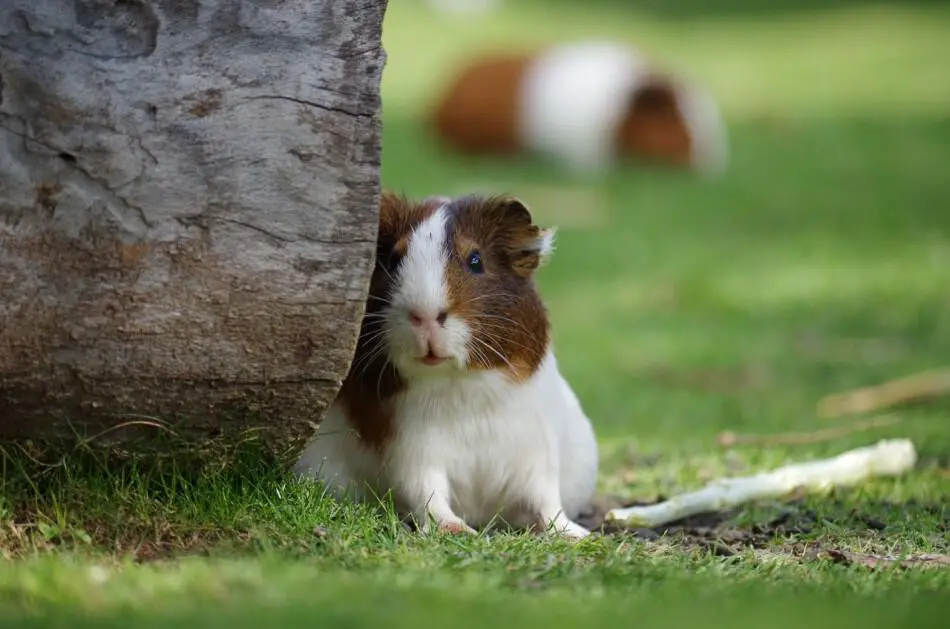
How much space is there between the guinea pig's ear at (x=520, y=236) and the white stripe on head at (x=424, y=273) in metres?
0.24

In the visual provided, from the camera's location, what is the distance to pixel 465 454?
4.88m

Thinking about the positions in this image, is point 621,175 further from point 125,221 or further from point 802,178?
point 125,221

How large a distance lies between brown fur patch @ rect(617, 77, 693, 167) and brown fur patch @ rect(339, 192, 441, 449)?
9.48m

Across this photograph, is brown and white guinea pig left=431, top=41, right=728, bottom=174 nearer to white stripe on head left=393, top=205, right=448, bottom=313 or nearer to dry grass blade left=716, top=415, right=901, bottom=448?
dry grass blade left=716, top=415, right=901, bottom=448

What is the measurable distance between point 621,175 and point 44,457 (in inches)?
412

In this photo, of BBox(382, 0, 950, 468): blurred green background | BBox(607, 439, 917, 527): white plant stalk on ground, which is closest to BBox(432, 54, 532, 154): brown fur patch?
BBox(382, 0, 950, 468): blurred green background

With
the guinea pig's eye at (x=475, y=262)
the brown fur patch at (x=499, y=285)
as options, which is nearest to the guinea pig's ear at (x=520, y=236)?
the brown fur patch at (x=499, y=285)

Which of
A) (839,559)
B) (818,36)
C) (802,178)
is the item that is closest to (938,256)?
(802,178)

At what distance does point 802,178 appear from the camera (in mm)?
13633

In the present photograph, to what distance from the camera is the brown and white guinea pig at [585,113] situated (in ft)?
46.7

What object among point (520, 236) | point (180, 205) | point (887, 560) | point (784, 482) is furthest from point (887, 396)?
point (180, 205)

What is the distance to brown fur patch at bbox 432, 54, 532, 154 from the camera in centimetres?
1485

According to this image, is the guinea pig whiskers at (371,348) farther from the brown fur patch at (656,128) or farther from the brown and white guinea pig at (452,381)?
the brown fur patch at (656,128)

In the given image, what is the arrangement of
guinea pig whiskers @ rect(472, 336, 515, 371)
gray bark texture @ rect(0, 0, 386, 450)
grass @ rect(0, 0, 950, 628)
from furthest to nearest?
guinea pig whiskers @ rect(472, 336, 515, 371) → gray bark texture @ rect(0, 0, 386, 450) → grass @ rect(0, 0, 950, 628)
